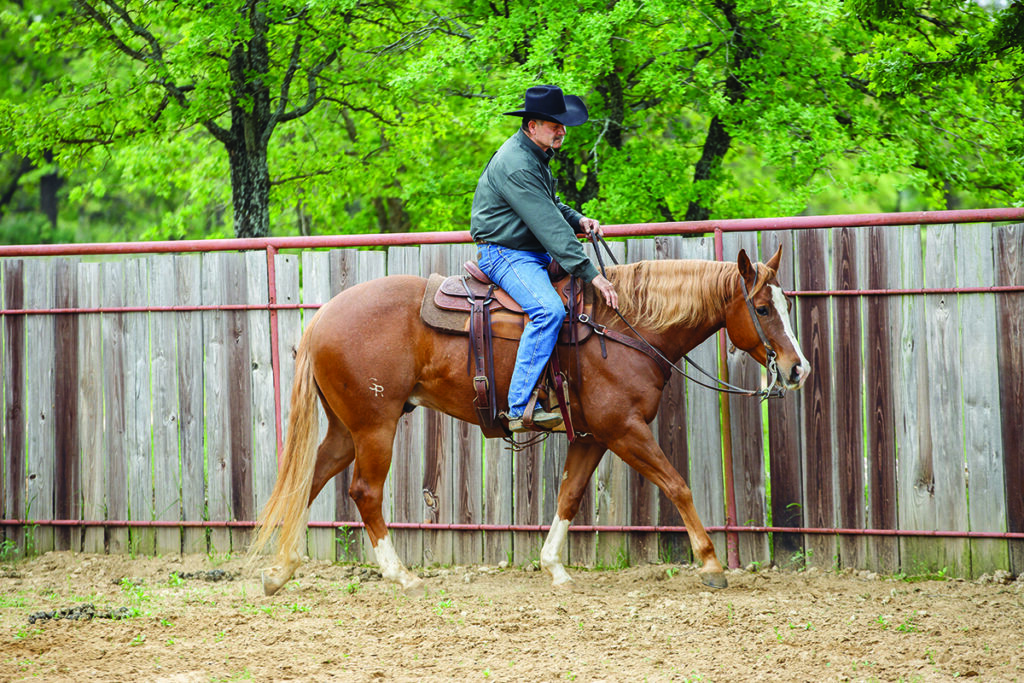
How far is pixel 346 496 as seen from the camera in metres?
6.37

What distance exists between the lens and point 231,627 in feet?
15.3

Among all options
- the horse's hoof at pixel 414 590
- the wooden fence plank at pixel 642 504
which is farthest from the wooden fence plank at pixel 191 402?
the wooden fence plank at pixel 642 504

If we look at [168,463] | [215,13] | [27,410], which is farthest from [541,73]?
[27,410]

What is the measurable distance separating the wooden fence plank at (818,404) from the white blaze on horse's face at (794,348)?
2.41 ft

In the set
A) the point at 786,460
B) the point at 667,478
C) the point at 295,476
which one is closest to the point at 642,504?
the point at 667,478

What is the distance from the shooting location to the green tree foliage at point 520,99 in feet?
26.7

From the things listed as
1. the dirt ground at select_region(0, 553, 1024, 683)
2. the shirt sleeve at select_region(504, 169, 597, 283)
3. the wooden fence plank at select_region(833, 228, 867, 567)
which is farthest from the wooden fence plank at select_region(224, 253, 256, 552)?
the wooden fence plank at select_region(833, 228, 867, 567)

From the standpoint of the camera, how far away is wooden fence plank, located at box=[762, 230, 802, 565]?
585 centimetres

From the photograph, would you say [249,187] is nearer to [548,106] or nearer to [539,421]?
[548,106]

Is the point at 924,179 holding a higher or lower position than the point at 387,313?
higher

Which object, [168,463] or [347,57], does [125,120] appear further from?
[168,463]

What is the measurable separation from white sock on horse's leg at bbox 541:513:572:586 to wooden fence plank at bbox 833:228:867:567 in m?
1.88

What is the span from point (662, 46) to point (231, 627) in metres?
7.08

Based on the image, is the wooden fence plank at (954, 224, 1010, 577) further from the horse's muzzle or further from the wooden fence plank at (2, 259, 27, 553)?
the wooden fence plank at (2, 259, 27, 553)
